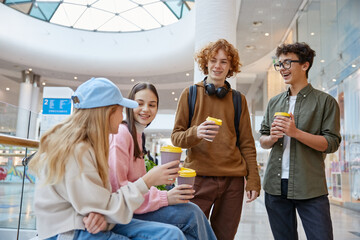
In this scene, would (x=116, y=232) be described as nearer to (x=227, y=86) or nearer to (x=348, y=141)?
(x=227, y=86)

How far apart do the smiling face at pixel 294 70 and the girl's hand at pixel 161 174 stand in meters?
1.18

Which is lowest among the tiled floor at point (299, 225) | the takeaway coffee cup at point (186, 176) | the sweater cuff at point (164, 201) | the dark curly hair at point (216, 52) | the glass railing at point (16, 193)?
the tiled floor at point (299, 225)

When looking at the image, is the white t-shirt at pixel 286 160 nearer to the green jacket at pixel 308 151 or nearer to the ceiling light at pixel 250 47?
the green jacket at pixel 308 151

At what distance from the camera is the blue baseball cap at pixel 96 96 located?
1381mm

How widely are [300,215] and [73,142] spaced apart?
156 centimetres

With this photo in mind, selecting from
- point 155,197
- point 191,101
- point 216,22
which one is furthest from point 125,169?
point 216,22

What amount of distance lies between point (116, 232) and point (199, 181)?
0.80m

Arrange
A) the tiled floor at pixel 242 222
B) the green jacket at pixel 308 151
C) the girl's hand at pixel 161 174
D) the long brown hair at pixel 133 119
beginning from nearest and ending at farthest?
the girl's hand at pixel 161 174 < the long brown hair at pixel 133 119 < the green jacket at pixel 308 151 < the tiled floor at pixel 242 222

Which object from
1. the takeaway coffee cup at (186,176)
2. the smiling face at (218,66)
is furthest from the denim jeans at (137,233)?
the smiling face at (218,66)

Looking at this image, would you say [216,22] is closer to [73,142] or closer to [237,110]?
[237,110]

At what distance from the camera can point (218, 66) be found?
2.16m

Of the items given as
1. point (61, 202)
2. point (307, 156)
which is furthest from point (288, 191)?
point (61, 202)

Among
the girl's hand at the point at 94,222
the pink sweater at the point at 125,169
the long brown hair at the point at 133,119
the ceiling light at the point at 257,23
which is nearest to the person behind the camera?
the girl's hand at the point at 94,222

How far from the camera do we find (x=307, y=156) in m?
2.06
